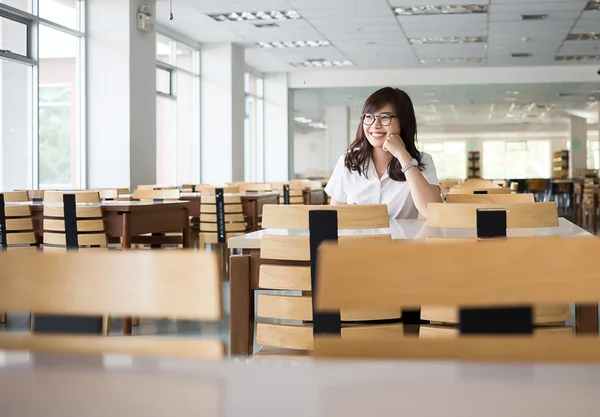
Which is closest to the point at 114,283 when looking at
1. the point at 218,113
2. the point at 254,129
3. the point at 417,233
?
the point at 417,233

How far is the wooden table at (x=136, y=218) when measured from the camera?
14.7 ft

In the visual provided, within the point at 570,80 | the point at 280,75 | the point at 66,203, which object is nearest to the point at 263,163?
the point at 280,75

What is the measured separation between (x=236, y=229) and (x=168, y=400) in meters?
6.52

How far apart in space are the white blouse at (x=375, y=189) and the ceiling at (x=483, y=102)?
14.4 metres

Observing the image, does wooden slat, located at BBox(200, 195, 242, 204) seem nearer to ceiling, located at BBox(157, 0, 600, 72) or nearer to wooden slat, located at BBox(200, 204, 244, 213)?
wooden slat, located at BBox(200, 204, 244, 213)

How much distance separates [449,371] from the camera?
2.18ft

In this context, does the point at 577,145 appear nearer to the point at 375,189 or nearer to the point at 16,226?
the point at 16,226

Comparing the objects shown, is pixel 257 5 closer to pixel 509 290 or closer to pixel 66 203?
pixel 66 203

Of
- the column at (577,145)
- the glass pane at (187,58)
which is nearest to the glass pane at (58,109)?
the glass pane at (187,58)

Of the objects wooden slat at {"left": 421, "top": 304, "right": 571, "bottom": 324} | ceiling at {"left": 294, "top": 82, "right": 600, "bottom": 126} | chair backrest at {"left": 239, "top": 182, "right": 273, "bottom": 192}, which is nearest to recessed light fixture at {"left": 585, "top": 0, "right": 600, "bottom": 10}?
chair backrest at {"left": 239, "top": 182, "right": 273, "bottom": 192}

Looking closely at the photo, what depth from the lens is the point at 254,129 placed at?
59.3 ft

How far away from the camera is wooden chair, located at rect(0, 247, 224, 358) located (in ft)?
3.15

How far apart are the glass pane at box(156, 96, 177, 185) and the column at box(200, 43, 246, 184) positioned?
3.43 feet

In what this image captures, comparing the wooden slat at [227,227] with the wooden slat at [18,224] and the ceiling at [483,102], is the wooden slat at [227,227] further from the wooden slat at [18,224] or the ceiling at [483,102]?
the ceiling at [483,102]
